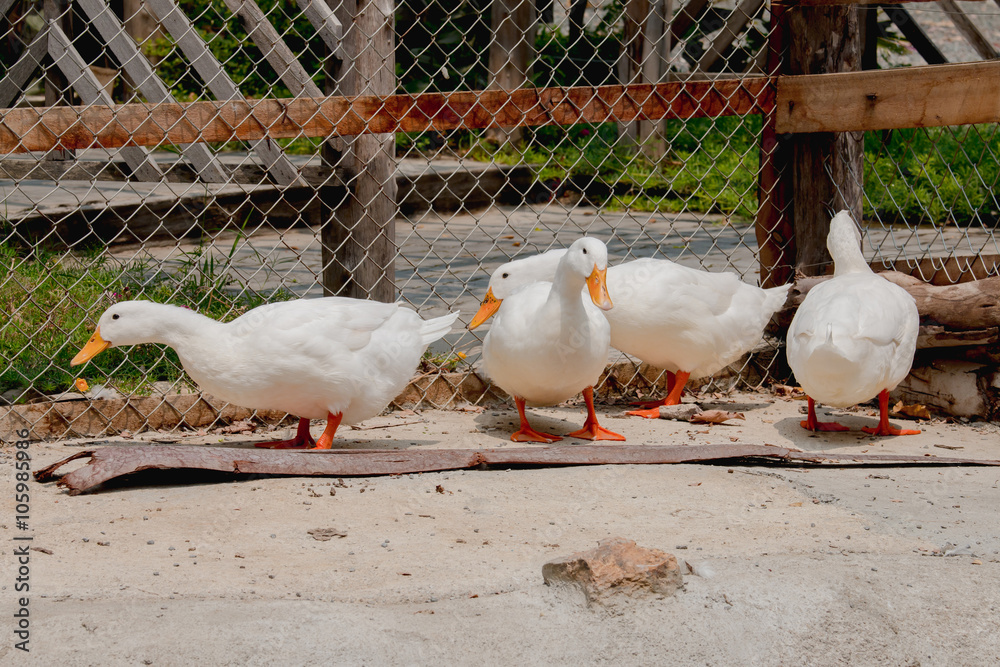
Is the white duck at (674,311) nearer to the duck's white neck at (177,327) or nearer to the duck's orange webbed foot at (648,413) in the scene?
the duck's orange webbed foot at (648,413)

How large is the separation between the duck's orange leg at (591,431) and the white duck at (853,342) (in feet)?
2.67

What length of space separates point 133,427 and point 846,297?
3.00 meters

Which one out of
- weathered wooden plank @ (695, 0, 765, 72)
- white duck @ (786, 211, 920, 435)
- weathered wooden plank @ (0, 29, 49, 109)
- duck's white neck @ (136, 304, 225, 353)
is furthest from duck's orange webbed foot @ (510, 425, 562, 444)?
weathered wooden plank @ (695, 0, 765, 72)

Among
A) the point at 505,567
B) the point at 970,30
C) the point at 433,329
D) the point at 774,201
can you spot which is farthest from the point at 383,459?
the point at 970,30

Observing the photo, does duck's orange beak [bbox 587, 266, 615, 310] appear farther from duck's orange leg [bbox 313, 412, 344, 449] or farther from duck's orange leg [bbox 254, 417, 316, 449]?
duck's orange leg [bbox 254, 417, 316, 449]

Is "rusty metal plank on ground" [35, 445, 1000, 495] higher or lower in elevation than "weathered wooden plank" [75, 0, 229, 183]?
lower

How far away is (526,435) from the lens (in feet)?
13.9

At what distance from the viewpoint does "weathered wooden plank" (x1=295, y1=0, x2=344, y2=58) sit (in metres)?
4.25

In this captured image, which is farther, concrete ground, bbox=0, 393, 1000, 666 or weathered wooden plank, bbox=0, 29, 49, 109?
weathered wooden plank, bbox=0, 29, 49, 109

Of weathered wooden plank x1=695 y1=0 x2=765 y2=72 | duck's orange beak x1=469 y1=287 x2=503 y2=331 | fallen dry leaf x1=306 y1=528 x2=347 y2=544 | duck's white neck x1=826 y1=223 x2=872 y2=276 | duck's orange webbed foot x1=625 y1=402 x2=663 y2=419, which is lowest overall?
weathered wooden plank x1=695 y1=0 x2=765 y2=72

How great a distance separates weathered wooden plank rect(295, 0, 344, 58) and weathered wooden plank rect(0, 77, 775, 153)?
0.94 ft

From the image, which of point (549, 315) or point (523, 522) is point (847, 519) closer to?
point (523, 522)

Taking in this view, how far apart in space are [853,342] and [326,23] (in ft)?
8.27

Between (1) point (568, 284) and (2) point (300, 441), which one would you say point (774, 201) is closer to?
(1) point (568, 284)
